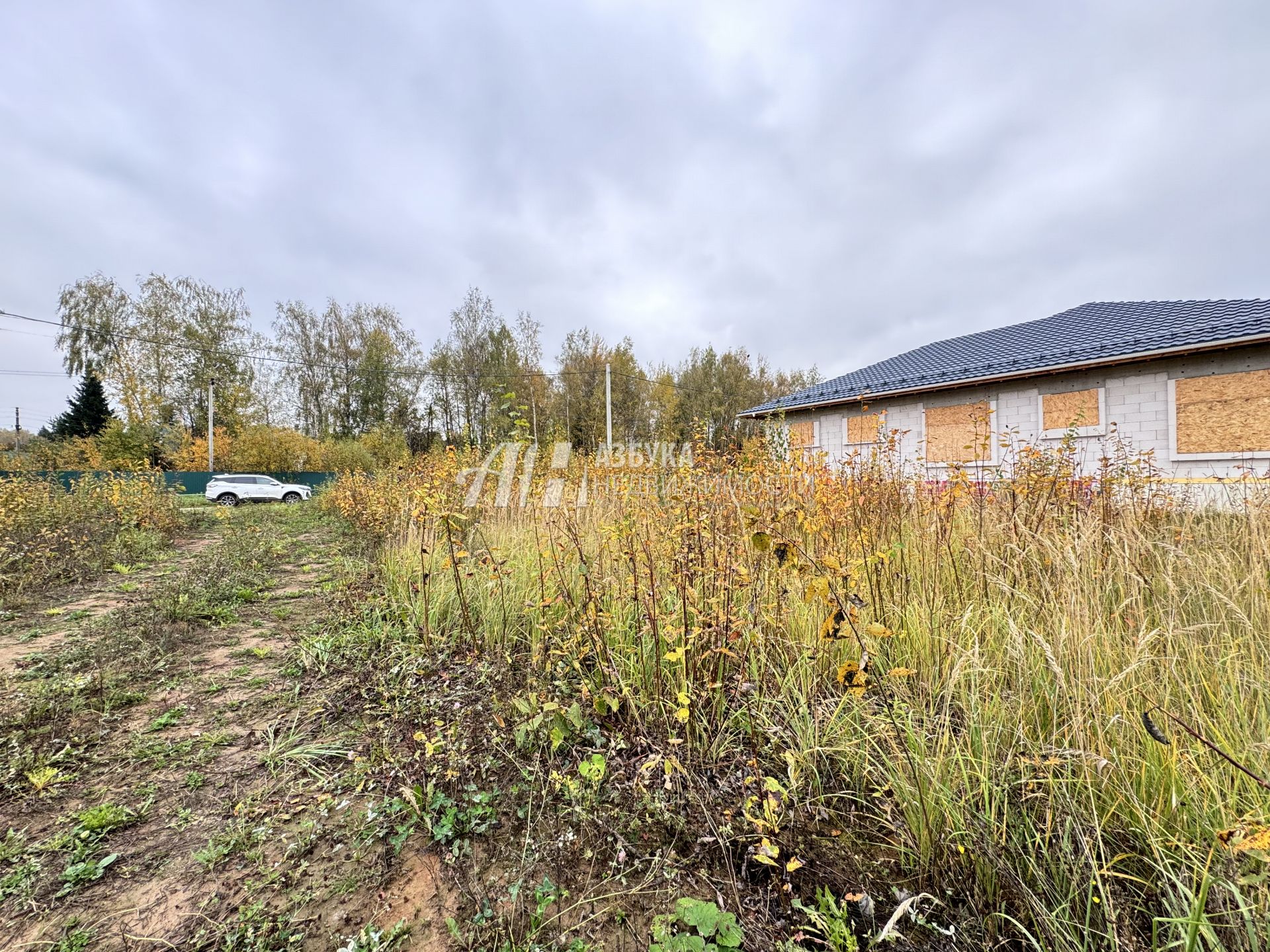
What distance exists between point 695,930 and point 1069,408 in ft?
34.2

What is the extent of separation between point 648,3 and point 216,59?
7.40 meters

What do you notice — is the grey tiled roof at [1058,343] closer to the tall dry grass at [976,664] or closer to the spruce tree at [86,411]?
the tall dry grass at [976,664]

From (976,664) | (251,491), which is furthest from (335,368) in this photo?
(976,664)

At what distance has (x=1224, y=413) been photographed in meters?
6.59

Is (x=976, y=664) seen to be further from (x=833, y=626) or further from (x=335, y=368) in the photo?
(x=335, y=368)

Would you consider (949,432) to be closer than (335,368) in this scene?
Yes

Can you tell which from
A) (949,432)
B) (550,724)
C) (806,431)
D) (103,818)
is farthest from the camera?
(806,431)

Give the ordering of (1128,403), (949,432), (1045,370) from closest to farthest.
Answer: (1128,403) < (1045,370) < (949,432)

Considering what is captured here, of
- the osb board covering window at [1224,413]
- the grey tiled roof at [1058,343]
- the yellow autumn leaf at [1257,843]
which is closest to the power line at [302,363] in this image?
the grey tiled roof at [1058,343]

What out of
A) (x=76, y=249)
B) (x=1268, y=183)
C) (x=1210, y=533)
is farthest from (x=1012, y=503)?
(x=76, y=249)

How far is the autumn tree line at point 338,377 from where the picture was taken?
18547mm

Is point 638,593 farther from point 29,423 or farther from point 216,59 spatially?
point 29,423

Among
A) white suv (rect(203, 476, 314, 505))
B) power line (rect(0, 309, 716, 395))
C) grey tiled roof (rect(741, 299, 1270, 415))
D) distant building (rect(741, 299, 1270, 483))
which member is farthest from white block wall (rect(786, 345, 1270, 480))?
white suv (rect(203, 476, 314, 505))

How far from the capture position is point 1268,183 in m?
8.61
